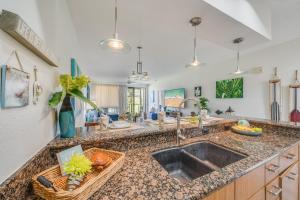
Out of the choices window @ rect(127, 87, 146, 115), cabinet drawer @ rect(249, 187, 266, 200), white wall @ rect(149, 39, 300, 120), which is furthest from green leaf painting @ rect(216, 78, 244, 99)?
window @ rect(127, 87, 146, 115)

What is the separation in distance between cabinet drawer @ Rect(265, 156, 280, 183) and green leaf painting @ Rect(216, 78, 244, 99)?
7.99ft

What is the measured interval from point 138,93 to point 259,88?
572 cm

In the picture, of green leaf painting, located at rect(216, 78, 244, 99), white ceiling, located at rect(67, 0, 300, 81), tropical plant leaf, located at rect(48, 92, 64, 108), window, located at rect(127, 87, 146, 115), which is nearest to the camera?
tropical plant leaf, located at rect(48, 92, 64, 108)

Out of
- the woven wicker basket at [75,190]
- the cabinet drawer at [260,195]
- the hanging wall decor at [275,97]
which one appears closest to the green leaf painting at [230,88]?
the hanging wall decor at [275,97]

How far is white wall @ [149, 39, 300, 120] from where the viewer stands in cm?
236

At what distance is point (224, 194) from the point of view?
2.06ft

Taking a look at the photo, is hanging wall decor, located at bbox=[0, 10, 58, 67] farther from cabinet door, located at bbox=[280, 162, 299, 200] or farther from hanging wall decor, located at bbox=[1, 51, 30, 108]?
cabinet door, located at bbox=[280, 162, 299, 200]

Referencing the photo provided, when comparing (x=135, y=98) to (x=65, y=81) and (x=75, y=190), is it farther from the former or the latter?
(x=75, y=190)

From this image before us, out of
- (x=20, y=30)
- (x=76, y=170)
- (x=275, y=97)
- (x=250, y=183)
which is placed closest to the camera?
(x=20, y=30)

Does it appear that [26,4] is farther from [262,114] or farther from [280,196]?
[262,114]

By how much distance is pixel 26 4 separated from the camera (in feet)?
1.97

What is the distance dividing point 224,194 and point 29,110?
3.29 feet

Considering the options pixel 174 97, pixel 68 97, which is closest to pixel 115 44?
pixel 68 97

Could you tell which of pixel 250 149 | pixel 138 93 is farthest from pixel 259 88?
pixel 138 93
